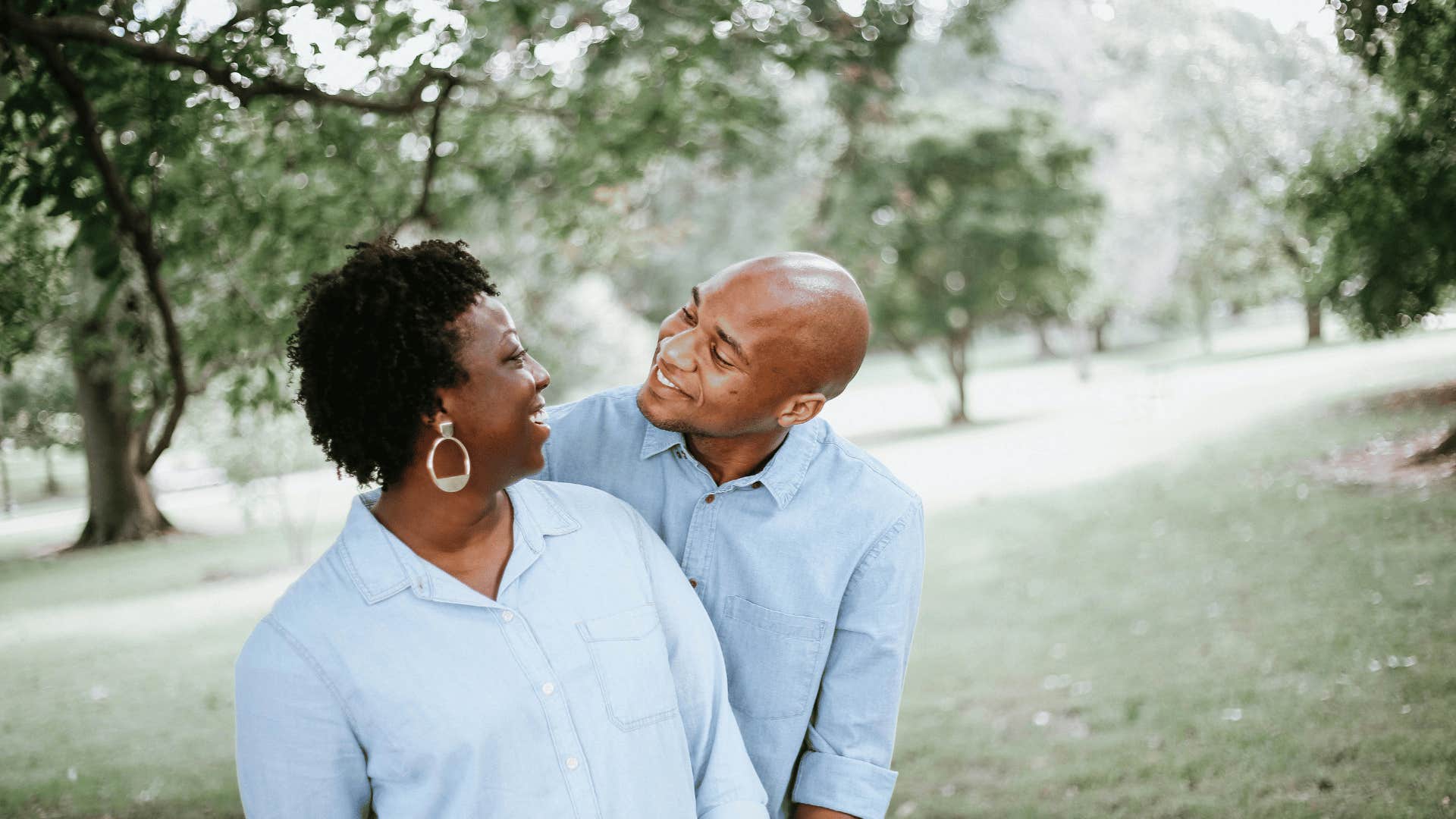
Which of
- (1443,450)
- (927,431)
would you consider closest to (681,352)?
(1443,450)

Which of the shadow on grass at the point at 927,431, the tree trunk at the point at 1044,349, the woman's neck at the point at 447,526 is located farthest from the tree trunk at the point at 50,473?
the tree trunk at the point at 1044,349

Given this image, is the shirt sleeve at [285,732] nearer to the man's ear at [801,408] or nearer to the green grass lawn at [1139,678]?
the man's ear at [801,408]

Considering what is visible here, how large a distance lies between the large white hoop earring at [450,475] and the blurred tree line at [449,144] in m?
2.38

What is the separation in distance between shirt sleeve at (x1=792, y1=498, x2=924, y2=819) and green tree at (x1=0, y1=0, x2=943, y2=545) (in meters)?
2.77

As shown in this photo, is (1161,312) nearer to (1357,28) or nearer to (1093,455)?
(1093,455)

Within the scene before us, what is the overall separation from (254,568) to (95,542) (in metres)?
2.37

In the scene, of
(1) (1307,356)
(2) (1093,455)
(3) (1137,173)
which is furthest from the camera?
(2) (1093,455)

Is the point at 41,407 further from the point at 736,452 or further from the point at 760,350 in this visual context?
the point at 760,350

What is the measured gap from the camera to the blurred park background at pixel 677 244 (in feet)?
15.1

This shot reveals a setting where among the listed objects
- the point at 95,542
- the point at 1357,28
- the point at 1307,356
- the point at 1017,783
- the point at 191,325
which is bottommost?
the point at 1017,783

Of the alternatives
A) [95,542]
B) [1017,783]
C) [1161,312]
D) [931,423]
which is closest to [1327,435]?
[1017,783]

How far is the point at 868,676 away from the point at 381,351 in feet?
4.18

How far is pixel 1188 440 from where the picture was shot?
14.6m

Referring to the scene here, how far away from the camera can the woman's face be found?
2.02m
